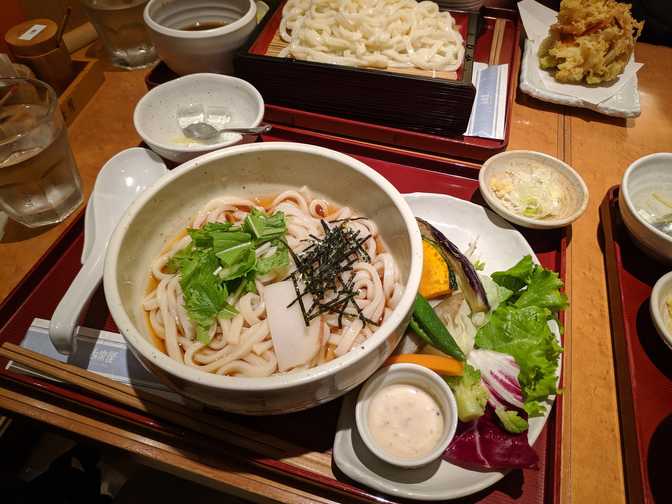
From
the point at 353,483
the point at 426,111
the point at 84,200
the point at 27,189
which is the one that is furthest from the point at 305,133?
the point at 353,483

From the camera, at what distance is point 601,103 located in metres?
2.27

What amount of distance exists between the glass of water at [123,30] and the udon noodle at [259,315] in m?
1.63

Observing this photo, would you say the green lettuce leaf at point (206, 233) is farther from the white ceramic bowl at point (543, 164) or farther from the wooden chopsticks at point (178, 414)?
the white ceramic bowl at point (543, 164)

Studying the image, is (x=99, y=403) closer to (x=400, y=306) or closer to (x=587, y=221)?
(x=400, y=306)

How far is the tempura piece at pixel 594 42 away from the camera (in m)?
2.32

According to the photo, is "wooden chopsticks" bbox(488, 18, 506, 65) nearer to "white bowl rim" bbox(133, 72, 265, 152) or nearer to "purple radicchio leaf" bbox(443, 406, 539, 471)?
"white bowl rim" bbox(133, 72, 265, 152)

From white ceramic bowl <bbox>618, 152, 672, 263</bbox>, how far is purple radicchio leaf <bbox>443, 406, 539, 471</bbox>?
95cm

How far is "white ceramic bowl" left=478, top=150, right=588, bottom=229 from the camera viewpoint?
161 cm

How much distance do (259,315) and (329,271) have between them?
9.3 inches

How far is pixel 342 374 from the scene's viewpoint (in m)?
1.00

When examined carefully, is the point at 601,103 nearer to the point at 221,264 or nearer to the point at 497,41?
Result: the point at 497,41

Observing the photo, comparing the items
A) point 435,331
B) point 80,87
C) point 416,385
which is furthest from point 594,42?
point 80,87

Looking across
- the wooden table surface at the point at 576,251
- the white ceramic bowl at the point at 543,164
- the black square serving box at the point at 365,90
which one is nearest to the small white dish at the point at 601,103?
the wooden table surface at the point at 576,251

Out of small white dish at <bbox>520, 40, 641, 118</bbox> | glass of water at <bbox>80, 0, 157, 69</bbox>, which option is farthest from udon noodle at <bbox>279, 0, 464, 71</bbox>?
glass of water at <bbox>80, 0, 157, 69</bbox>
